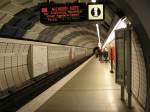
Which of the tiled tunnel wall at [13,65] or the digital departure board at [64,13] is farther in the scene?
the tiled tunnel wall at [13,65]

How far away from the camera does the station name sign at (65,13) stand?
34.6 feet

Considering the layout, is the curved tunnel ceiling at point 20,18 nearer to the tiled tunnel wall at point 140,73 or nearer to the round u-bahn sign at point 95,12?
the round u-bahn sign at point 95,12

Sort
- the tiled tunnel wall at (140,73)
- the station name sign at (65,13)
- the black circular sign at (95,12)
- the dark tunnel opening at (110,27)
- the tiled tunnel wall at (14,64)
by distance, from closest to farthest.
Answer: the dark tunnel opening at (110,27) < the tiled tunnel wall at (140,73) < the black circular sign at (95,12) < the station name sign at (65,13) < the tiled tunnel wall at (14,64)

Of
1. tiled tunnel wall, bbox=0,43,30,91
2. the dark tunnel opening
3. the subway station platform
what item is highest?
the dark tunnel opening

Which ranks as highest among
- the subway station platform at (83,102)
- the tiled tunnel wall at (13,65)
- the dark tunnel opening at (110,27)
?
the dark tunnel opening at (110,27)

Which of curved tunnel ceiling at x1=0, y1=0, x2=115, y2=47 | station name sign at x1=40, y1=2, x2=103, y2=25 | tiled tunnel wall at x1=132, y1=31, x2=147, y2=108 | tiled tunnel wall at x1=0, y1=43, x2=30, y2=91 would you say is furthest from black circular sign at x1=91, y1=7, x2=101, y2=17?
tiled tunnel wall at x1=0, y1=43, x2=30, y2=91

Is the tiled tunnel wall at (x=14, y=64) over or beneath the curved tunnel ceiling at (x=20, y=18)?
beneath

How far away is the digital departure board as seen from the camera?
10.6m

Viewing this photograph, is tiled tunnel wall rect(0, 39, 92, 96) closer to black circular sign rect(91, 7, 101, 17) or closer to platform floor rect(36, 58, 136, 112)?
platform floor rect(36, 58, 136, 112)

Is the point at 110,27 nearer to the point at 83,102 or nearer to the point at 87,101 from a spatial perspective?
the point at 87,101

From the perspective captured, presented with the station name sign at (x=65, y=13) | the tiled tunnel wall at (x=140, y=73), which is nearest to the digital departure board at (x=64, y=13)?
the station name sign at (x=65, y=13)

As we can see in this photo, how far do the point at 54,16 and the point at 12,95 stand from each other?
3863mm

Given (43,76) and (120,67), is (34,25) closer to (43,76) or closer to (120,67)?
(43,76)

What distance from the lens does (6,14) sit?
13.2 m
